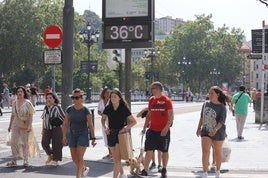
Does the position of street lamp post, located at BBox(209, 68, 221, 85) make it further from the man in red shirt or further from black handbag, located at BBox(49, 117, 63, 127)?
the man in red shirt

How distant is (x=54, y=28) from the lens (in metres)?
13.7

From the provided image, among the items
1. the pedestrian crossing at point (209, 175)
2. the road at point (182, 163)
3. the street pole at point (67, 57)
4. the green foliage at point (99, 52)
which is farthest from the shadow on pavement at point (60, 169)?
the green foliage at point (99, 52)

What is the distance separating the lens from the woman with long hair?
9.12 m

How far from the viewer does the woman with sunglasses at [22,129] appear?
11.0 metres

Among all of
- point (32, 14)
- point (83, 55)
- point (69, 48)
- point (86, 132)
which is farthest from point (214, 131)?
point (83, 55)

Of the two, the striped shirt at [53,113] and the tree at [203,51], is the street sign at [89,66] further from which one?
the tree at [203,51]

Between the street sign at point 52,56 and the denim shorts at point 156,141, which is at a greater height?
the street sign at point 52,56

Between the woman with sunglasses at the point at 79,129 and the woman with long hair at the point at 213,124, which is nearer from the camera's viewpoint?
the woman with sunglasses at the point at 79,129

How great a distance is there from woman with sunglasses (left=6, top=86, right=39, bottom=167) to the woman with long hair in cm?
381

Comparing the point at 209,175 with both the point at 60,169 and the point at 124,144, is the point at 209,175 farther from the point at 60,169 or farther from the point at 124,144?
the point at 60,169

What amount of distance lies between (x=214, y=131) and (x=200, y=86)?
4047 inches

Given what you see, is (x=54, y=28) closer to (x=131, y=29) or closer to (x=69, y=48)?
(x=69, y=48)

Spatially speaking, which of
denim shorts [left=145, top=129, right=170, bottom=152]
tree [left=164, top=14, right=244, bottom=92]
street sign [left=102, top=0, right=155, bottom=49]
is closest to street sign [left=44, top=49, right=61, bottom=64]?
street sign [left=102, top=0, right=155, bottom=49]

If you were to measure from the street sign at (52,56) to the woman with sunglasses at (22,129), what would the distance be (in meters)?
2.52
